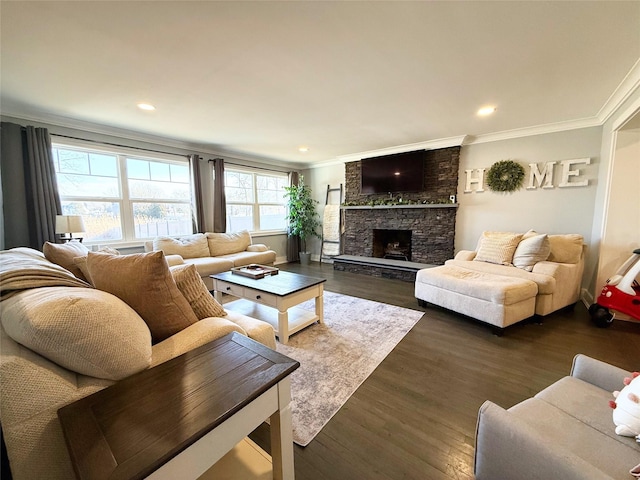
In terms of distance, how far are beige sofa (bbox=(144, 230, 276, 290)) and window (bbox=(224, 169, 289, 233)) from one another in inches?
31.9

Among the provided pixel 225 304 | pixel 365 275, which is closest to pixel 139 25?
pixel 225 304

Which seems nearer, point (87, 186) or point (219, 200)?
point (87, 186)

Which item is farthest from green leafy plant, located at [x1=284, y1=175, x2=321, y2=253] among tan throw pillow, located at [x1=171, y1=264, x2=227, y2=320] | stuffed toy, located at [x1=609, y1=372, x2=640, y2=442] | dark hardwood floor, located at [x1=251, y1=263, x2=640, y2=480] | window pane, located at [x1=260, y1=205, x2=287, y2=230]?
stuffed toy, located at [x1=609, y1=372, x2=640, y2=442]

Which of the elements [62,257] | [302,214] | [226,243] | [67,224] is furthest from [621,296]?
[67,224]

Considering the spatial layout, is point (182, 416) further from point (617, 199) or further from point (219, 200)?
point (219, 200)

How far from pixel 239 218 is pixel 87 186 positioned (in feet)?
8.23

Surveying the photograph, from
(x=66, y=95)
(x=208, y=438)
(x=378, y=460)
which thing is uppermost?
(x=66, y=95)

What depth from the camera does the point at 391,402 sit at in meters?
1.67

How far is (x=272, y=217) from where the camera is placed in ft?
20.4

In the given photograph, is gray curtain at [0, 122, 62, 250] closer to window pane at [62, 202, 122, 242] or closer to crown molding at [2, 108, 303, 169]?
crown molding at [2, 108, 303, 169]

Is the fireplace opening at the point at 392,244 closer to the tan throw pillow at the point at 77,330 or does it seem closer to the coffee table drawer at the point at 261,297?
the coffee table drawer at the point at 261,297

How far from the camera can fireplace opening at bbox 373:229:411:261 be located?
17.1 ft

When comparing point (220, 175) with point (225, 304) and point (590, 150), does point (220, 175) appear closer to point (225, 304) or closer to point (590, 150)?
point (225, 304)

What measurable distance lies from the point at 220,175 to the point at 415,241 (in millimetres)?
3842
